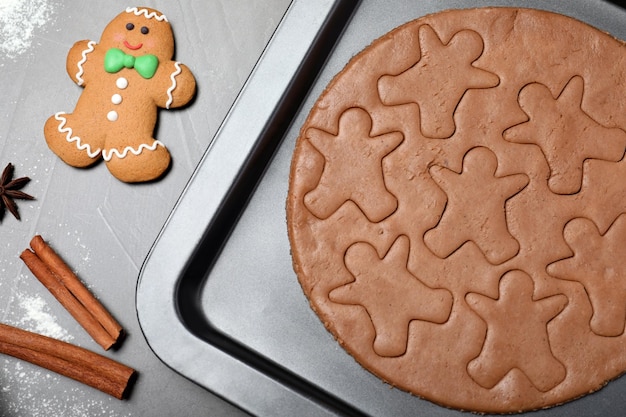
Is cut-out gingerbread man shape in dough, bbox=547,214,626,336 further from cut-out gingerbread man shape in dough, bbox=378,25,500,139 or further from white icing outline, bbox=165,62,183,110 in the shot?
white icing outline, bbox=165,62,183,110

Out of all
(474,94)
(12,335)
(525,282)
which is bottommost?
(12,335)

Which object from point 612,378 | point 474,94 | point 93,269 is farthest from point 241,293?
point 612,378

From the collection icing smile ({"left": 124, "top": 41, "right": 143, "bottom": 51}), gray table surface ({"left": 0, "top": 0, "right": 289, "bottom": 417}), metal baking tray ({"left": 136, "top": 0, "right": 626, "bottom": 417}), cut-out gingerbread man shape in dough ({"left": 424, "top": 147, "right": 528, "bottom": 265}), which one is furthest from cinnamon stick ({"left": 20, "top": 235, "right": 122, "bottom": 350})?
cut-out gingerbread man shape in dough ({"left": 424, "top": 147, "right": 528, "bottom": 265})

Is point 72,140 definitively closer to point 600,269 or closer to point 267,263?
point 267,263

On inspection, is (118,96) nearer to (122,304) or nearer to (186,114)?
(186,114)

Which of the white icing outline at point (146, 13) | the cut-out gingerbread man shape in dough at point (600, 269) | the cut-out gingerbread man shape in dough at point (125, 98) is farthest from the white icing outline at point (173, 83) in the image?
the cut-out gingerbread man shape in dough at point (600, 269)

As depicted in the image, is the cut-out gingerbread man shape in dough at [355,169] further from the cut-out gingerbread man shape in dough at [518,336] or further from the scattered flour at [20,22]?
the scattered flour at [20,22]

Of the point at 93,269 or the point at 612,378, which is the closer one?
the point at 612,378
